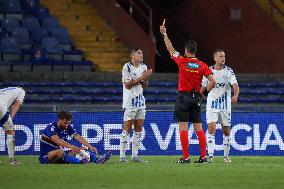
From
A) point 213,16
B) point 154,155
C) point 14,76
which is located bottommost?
point 154,155

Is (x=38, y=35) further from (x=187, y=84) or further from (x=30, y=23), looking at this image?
(x=187, y=84)

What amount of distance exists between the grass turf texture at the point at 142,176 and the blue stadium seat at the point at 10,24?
467 inches

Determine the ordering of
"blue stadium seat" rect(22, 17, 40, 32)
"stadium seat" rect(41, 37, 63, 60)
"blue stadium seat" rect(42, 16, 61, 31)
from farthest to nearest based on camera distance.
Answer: "blue stadium seat" rect(42, 16, 61, 31) < "blue stadium seat" rect(22, 17, 40, 32) < "stadium seat" rect(41, 37, 63, 60)

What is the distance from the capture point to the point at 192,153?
19.9 metres

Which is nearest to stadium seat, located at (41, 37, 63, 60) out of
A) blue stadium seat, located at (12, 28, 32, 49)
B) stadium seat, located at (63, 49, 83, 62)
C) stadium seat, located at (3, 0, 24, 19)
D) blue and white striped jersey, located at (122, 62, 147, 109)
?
stadium seat, located at (63, 49, 83, 62)

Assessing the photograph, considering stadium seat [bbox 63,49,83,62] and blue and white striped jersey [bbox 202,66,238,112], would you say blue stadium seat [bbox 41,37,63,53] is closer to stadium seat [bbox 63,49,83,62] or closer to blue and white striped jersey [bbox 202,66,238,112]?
stadium seat [bbox 63,49,83,62]

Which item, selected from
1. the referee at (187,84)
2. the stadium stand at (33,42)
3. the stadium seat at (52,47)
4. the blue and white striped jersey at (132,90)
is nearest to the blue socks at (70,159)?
the blue and white striped jersey at (132,90)

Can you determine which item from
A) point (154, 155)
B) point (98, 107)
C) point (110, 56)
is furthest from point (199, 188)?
point (110, 56)

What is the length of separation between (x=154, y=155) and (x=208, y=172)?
6.64m

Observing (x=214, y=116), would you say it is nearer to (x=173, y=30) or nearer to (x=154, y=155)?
(x=154, y=155)

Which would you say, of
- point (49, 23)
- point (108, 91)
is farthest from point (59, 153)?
point (49, 23)

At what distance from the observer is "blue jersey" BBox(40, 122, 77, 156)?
50.5 ft

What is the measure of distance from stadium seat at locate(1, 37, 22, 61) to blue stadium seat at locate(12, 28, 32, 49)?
375 millimetres

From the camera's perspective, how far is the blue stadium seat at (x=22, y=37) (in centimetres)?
2591
